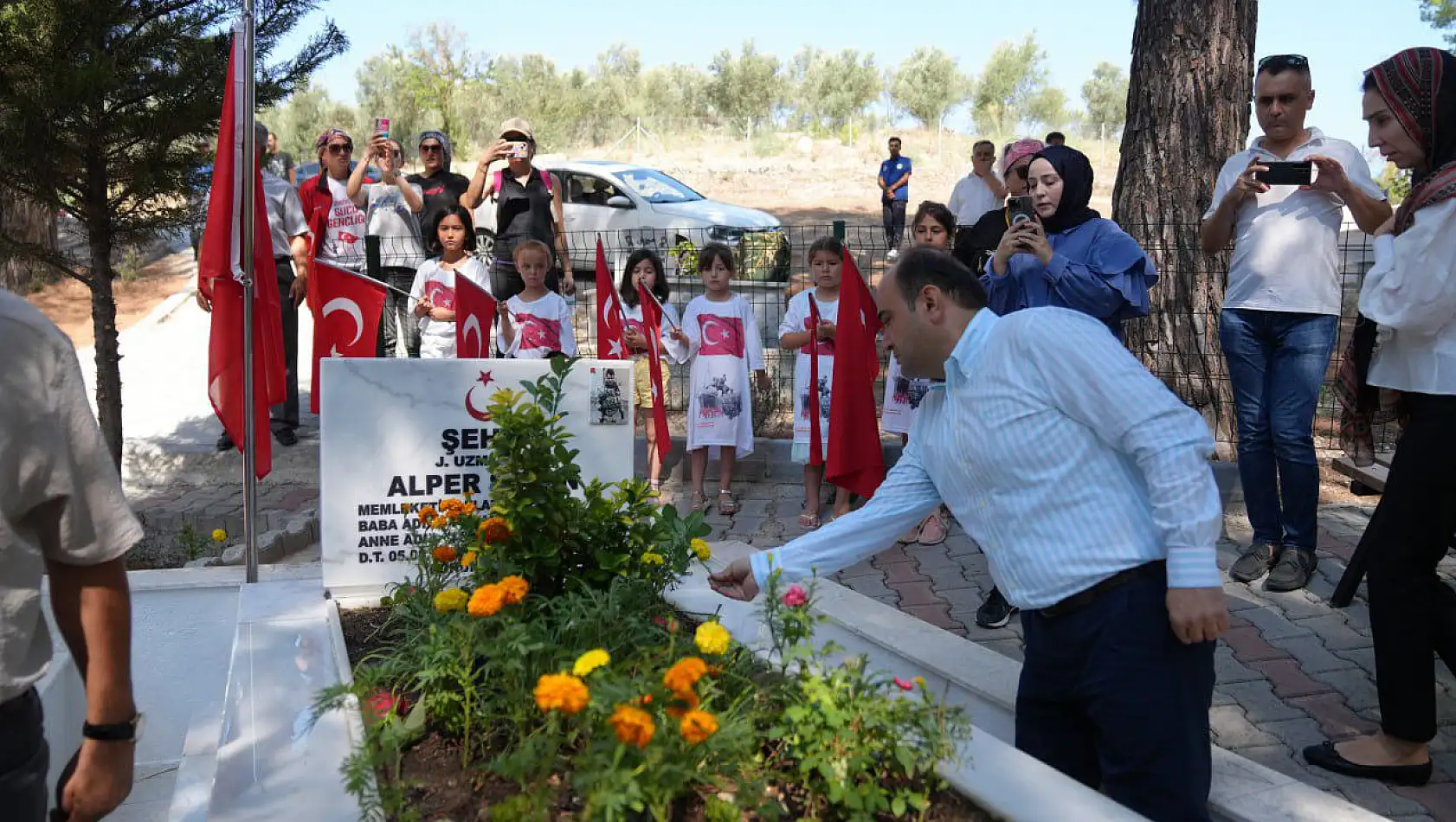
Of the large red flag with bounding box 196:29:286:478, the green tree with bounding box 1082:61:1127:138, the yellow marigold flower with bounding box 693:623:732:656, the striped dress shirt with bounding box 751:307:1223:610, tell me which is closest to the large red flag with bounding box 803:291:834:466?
the large red flag with bounding box 196:29:286:478

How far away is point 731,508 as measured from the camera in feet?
24.2

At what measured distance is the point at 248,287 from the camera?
5.32 metres

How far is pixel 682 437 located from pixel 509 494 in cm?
518

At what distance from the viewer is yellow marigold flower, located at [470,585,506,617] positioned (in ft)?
9.21

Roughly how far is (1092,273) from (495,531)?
7.76 feet

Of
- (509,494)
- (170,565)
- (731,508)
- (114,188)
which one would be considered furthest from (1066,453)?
(114,188)

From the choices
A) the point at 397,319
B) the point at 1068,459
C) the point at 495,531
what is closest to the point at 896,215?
the point at 397,319

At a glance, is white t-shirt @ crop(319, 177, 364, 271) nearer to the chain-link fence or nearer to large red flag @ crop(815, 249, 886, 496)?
the chain-link fence

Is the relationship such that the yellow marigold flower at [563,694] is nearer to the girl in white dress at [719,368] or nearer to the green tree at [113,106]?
the girl in white dress at [719,368]

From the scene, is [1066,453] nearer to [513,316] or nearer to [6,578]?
[6,578]

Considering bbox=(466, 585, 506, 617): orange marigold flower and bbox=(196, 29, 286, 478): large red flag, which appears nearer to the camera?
bbox=(466, 585, 506, 617): orange marigold flower

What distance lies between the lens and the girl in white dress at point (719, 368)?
7.62 m

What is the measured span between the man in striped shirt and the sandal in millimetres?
4535

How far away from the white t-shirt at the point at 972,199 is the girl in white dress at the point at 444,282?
6.38 metres
